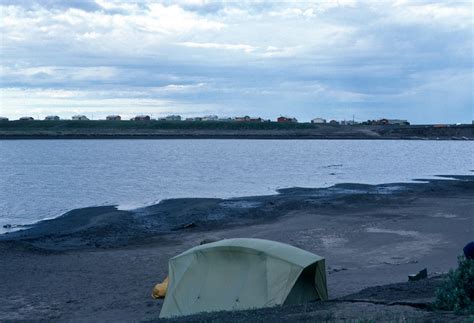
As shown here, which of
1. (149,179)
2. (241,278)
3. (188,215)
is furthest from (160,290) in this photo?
(149,179)

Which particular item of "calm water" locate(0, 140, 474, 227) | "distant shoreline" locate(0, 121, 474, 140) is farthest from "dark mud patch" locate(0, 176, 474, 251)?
"distant shoreline" locate(0, 121, 474, 140)

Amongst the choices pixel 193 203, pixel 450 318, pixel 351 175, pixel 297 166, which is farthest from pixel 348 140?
pixel 450 318

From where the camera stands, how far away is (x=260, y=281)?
14375mm

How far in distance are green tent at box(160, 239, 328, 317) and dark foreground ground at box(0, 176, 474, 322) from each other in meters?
0.87

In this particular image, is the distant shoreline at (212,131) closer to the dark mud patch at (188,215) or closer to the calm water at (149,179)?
the calm water at (149,179)

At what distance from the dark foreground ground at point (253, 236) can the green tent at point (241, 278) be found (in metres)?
0.87

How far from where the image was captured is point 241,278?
14.5 metres

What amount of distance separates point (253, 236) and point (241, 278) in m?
10.3

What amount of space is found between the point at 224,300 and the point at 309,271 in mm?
1912

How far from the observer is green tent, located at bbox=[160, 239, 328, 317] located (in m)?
14.3

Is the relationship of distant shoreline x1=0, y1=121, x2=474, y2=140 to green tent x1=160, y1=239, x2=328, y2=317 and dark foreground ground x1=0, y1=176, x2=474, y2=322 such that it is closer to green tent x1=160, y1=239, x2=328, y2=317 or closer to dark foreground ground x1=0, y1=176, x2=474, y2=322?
dark foreground ground x1=0, y1=176, x2=474, y2=322

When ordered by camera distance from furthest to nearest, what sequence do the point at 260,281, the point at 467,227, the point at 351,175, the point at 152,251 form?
1. the point at 351,175
2. the point at 467,227
3. the point at 152,251
4. the point at 260,281

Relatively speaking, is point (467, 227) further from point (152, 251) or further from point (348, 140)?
point (348, 140)

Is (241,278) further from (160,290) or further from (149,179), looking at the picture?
(149,179)
